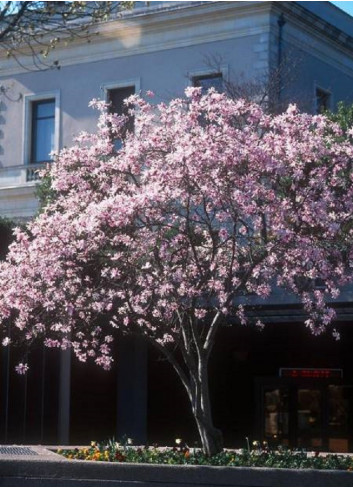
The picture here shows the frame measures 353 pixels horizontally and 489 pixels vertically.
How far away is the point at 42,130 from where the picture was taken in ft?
121

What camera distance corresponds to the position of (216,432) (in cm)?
1798

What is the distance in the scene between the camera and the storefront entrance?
2819 centimetres

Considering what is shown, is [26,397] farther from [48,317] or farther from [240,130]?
[240,130]

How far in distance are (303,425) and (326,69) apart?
12.4 metres

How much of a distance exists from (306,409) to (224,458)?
11.7 metres

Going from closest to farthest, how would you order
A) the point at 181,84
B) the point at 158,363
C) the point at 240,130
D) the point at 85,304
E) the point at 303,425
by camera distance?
the point at 240,130, the point at 85,304, the point at 303,425, the point at 158,363, the point at 181,84

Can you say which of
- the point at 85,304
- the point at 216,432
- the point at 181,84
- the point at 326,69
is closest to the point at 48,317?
the point at 85,304

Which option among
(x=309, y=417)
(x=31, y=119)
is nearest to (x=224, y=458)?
(x=309, y=417)

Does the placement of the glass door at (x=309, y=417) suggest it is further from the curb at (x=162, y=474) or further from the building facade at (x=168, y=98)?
the curb at (x=162, y=474)

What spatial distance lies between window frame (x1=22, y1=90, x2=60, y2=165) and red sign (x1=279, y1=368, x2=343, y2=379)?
38.8ft

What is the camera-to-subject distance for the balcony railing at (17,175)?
1421 inches

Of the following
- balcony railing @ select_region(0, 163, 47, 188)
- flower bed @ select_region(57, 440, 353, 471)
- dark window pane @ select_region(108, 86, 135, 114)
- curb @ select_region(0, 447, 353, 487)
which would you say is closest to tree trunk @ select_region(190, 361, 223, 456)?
flower bed @ select_region(57, 440, 353, 471)

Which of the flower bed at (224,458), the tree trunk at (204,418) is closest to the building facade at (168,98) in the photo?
the tree trunk at (204,418)

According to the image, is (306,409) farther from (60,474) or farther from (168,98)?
(60,474)
